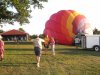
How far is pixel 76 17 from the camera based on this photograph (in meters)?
51.5

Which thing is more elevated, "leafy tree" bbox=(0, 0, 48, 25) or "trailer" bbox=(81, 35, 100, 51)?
"leafy tree" bbox=(0, 0, 48, 25)

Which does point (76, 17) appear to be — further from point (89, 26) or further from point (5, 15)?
point (5, 15)

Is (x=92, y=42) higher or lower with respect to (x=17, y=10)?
lower

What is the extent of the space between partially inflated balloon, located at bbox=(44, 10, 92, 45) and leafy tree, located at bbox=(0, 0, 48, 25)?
27.1ft

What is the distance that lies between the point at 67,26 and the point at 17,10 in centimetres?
1466

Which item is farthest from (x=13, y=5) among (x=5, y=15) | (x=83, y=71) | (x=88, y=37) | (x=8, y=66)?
(x=83, y=71)

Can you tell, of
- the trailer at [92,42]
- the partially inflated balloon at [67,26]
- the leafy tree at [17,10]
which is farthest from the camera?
the partially inflated balloon at [67,26]

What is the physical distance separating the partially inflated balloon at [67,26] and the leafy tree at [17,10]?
8.27 m

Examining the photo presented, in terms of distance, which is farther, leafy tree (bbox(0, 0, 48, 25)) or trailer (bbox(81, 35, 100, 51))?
trailer (bbox(81, 35, 100, 51))

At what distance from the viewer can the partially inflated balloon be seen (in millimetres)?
49906

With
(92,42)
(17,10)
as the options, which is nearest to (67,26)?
(92,42)

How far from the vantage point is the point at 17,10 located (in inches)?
1460

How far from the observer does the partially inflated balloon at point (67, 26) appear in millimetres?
49906

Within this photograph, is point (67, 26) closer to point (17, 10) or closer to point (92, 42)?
point (92, 42)
